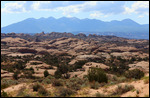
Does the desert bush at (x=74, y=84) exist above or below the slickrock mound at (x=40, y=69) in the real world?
above

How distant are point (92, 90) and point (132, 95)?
329 cm

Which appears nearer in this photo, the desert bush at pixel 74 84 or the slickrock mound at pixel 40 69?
the desert bush at pixel 74 84

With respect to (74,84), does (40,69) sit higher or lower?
lower

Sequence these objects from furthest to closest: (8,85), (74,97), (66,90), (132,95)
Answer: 1. (8,85)
2. (66,90)
3. (74,97)
4. (132,95)

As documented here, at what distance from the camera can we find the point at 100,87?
13805 millimetres

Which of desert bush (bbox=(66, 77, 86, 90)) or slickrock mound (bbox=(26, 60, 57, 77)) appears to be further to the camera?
slickrock mound (bbox=(26, 60, 57, 77))

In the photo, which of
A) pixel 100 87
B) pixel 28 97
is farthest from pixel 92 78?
pixel 28 97

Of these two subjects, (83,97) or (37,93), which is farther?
Result: (37,93)

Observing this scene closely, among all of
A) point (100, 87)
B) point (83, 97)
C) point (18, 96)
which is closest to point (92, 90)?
point (100, 87)

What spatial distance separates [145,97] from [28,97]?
732 cm

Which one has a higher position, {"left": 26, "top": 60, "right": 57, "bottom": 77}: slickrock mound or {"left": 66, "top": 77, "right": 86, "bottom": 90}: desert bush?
{"left": 66, "top": 77, "right": 86, "bottom": 90}: desert bush

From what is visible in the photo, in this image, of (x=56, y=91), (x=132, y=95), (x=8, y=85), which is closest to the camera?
(x=132, y=95)

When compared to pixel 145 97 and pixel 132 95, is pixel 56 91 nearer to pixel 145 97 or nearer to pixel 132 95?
pixel 132 95

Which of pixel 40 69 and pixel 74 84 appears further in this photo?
pixel 40 69
